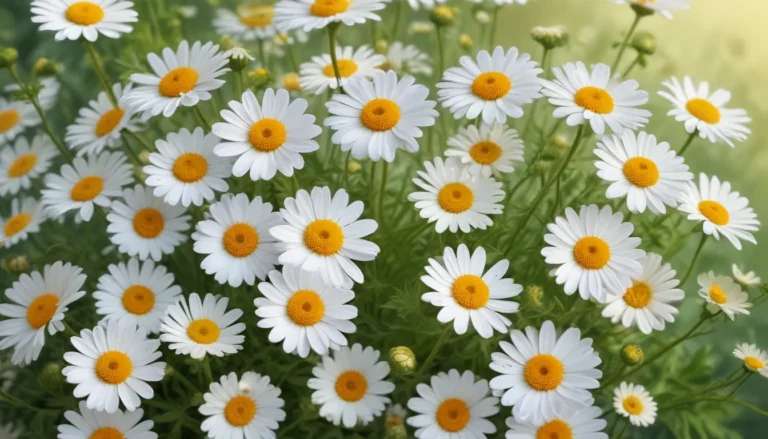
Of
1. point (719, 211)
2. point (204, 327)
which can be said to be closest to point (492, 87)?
point (719, 211)

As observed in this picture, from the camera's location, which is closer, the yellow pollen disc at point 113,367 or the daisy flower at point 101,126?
the yellow pollen disc at point 113,367

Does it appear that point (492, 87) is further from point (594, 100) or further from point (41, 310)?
point (41, 310)

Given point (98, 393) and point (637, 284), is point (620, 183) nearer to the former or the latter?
point (637, 284)

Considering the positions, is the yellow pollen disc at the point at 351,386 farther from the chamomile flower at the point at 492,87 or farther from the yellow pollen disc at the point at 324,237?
the chamomile flower at the point at 492,87

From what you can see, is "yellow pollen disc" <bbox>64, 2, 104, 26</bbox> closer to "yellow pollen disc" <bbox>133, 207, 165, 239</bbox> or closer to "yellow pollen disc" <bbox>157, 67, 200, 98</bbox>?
"yellow pollen disc" <bbox>157, 67, 200, 98</bbox>

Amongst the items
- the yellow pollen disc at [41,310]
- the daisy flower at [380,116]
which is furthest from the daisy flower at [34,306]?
the daisy flower at [380,116]
